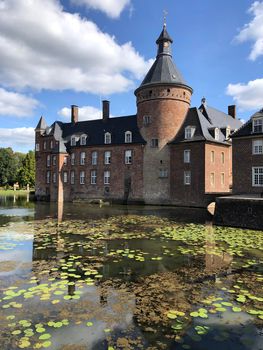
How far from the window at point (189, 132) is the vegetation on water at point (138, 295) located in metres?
23.6

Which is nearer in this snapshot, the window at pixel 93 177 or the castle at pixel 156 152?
the castle at pixel 156 152

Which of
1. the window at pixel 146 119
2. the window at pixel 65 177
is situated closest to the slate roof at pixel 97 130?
the window at pixel 146 119

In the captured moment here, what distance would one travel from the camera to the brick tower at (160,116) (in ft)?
116

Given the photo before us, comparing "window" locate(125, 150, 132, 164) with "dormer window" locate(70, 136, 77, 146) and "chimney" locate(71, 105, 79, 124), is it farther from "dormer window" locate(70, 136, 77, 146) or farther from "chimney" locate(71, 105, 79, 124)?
"chimney" locate(71, 105, 79, 124)

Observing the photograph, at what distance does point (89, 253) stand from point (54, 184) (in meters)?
36.7

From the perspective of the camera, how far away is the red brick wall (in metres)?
24.6

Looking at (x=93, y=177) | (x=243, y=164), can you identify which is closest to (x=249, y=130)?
(x=243, y=164)

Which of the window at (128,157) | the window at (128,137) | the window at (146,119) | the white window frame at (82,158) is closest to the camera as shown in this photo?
the window at (146,119)

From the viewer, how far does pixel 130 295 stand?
6496mm

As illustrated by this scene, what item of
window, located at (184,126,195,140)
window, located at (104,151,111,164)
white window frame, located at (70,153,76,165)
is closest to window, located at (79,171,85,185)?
white window frame, located at (70,153,76,165)

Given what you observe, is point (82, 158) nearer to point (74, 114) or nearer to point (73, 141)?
point (73, 141)

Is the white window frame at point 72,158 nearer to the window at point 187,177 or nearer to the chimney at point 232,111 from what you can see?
the window at point 187,177

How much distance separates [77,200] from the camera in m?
41.6

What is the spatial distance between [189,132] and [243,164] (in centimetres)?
1055
